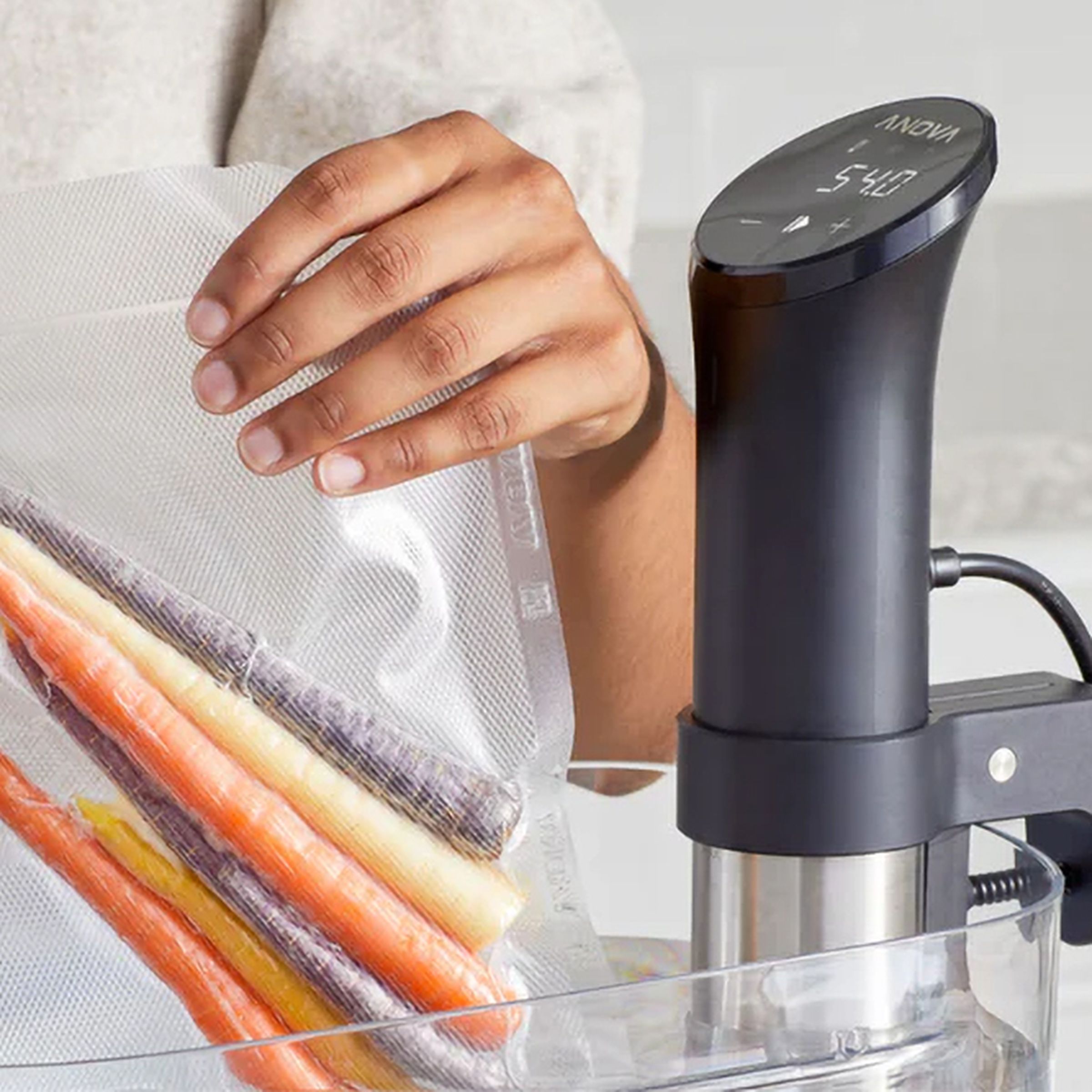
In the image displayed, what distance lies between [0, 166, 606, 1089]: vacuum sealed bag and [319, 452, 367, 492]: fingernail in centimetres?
2

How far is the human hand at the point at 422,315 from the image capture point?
382 millimetres

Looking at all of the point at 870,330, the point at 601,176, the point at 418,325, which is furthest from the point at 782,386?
the point at 601,176

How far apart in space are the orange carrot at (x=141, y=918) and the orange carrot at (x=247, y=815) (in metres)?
0.02

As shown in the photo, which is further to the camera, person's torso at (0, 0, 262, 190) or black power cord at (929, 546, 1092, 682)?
person's torso at (0, 0, 262, 190)

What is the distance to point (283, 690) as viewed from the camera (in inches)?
14.5

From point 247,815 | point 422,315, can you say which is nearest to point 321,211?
point 422,315

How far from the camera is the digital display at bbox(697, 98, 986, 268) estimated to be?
311mm

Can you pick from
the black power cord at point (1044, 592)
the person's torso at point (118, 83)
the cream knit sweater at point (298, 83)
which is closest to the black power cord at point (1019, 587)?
the black power cord at point (1044, 592)

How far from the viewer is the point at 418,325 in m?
0.41

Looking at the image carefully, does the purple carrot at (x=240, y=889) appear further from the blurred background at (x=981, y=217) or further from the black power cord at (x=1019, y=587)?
the blurred background at (x=981, y=217)

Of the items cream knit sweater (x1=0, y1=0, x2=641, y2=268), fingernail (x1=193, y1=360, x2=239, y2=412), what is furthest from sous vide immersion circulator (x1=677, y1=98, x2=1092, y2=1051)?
cream knit sweater (x1=0, y1=0, x2=641, y2=268)

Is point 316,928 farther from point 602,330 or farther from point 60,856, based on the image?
point 602,330

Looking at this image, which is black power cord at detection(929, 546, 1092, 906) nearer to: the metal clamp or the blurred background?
the metal clamp

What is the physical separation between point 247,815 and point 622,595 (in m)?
0.22
